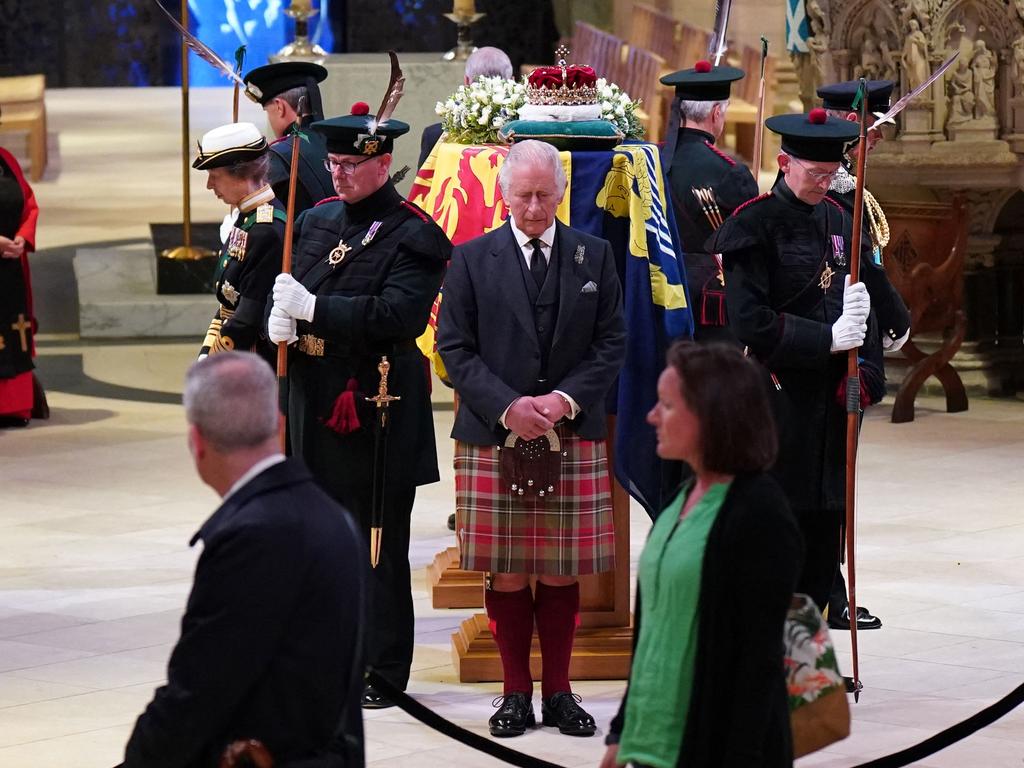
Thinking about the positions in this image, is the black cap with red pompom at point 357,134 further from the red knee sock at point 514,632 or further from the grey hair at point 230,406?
the grey hair at point 230,406

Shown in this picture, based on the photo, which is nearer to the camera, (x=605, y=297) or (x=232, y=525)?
(x=232, y=525)

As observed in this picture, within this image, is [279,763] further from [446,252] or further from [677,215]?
[677,215]

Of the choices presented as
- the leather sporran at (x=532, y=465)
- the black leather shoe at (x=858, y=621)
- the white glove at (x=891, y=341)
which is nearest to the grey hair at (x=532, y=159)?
the leather sporran at (x=532, y=465)

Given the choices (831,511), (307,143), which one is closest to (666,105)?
(307,143)

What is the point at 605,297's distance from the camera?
620 centimetres

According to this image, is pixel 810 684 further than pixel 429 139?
No

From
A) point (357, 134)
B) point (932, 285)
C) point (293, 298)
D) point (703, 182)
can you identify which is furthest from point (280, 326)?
point (932, 285)

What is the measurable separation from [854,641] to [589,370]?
4.03 feet

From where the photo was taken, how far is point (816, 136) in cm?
Answer: 651

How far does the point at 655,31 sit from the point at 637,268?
1669 cm

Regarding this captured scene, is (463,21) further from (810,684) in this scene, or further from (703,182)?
(810,684)

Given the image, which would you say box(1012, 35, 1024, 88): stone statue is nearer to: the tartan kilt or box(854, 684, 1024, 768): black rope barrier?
the tartan kilt

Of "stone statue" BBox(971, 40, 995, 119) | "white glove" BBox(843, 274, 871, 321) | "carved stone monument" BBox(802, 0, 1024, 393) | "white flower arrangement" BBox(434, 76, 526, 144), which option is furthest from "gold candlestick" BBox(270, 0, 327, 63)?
"white glove" BBox(843, 274, 871, 321)

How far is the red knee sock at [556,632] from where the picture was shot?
619 cm
